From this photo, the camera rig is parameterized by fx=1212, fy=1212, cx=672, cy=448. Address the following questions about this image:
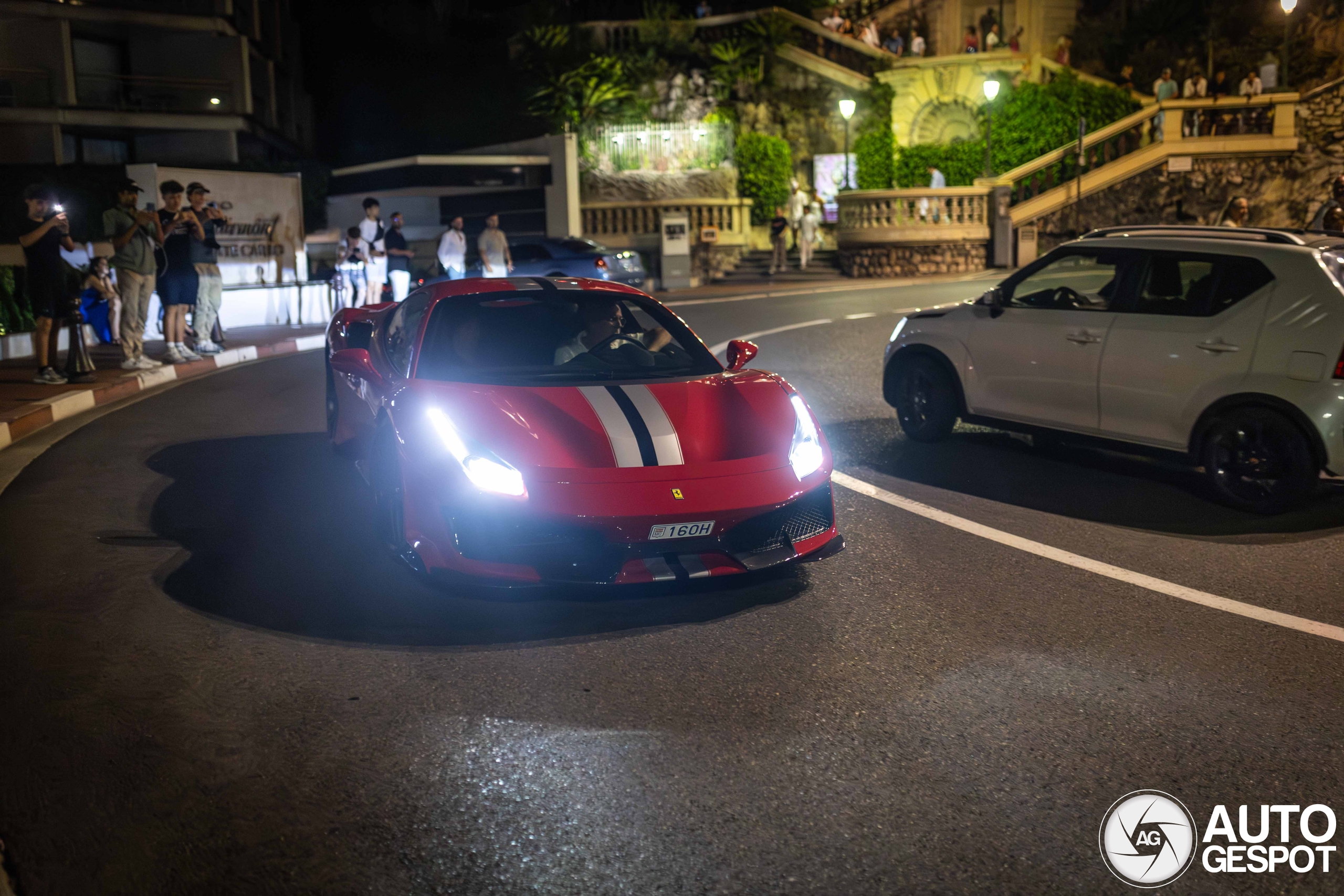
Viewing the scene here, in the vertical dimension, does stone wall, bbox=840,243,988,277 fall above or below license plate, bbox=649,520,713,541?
above

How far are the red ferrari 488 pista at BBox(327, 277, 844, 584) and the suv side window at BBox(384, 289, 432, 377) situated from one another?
0.02 metres

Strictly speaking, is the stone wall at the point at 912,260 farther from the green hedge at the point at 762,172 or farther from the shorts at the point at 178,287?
the shorts at the point at 178,287

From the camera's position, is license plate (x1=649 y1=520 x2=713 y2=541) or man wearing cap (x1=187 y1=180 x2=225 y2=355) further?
man wearing cap (x1=187 y1=180 x2=225 y2=355)

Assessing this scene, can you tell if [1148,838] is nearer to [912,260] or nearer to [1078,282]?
[1078,282]

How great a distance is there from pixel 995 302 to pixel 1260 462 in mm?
2219

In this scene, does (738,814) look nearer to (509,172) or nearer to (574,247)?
(574,247)

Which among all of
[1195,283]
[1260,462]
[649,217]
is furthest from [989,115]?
[1260,462]

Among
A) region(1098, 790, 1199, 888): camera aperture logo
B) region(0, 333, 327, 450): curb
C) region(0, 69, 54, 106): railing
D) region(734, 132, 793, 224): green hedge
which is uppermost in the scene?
region(0, 69, 54, 106): railing

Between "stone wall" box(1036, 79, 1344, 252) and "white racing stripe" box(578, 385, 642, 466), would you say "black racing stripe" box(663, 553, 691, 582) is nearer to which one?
"white racing stripe" box(578, 385, 642, 466)

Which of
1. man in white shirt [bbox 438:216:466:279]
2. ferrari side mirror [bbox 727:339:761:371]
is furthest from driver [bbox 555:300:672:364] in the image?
man in white shirt [bbox 438:216:466:279]

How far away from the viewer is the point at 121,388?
12.5 metres

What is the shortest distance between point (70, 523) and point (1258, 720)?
6094 millimetres

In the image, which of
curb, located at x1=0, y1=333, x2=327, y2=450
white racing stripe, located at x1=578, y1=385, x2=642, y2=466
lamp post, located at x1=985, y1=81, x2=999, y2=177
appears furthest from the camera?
lamp post, located at x1=985, y1=81, x2=999, y2=177

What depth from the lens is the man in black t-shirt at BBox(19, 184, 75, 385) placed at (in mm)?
11344
